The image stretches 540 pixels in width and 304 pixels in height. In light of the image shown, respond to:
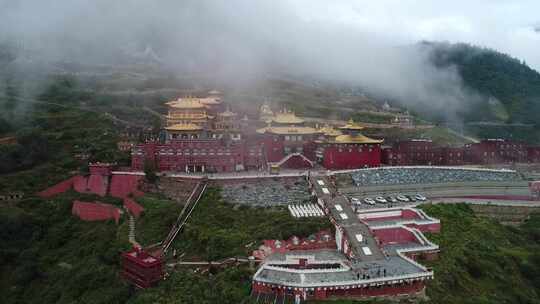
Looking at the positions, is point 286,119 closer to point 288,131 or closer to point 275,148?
point 288,131

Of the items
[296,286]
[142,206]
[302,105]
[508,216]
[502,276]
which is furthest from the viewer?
[302,105]

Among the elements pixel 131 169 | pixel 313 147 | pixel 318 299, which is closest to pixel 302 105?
pixel 313 147

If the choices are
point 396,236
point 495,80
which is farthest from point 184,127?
point 495,80

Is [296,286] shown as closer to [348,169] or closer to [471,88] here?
[348,169]

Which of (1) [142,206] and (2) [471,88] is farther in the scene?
(2) [471,88]

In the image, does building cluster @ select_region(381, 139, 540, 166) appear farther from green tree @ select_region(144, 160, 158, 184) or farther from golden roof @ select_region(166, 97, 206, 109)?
green tree @ select_region(144, 160, 158, 184)

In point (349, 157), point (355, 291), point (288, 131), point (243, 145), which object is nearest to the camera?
point (355, 291)

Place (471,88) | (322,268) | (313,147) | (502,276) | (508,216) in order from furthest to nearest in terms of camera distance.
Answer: (471,88) → (313,147) → (508,216) → (502,276) → (322,268)

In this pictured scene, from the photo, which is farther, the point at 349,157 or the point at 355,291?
the point at 349,157
